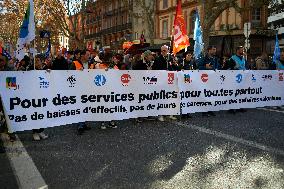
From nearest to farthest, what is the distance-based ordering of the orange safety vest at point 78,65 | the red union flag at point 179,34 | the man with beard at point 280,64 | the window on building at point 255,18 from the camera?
the orange safety vest at point 78,65 → the red union flag at point 179,34 → the man with beard at point 280,64 → the window on building at point 255,18

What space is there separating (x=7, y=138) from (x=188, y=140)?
3654 millimetres

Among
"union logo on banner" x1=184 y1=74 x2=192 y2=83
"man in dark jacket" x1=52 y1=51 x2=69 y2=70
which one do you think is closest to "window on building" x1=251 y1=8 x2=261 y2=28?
"union logo on banner" x1=184 y1=74 x2=192 y2=83

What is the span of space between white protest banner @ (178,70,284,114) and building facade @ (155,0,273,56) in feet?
42.0

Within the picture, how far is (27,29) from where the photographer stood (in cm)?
929

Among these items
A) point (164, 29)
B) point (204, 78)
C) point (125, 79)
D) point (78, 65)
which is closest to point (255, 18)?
point (164, 29)

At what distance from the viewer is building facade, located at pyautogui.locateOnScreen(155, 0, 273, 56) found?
33.1 meters

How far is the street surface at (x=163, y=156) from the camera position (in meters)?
5.57

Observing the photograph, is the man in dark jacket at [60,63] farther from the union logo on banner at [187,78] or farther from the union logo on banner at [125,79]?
the union logo on banner at [187,78]

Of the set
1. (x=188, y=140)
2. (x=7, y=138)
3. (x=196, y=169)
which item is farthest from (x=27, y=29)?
(x=196, y=169)

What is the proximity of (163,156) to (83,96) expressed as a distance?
3122 mm

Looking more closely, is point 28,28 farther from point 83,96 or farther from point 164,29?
point 164,29

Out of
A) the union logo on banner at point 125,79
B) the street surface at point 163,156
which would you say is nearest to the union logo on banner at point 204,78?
the street surface at point 163,156

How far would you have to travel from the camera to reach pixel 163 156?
6965 millimetres

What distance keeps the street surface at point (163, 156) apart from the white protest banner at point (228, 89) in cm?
114
